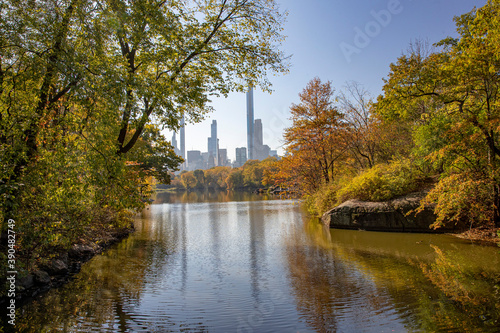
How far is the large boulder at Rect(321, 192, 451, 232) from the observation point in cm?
1341

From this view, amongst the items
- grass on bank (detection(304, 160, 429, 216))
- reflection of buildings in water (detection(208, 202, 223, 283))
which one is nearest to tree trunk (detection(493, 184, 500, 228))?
grass on bank (detection(304, 160, 429, 216))

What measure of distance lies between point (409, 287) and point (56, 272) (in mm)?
10083

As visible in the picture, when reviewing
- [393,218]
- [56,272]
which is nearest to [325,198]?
[393,218]

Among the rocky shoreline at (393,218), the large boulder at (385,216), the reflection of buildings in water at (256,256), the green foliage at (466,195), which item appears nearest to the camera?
the reflection of buildings in water at (256,256)

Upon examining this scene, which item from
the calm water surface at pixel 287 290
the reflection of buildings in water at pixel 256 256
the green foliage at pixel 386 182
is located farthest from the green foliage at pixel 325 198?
the calm water surface at pixel 287 290

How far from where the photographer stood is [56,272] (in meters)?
8.89

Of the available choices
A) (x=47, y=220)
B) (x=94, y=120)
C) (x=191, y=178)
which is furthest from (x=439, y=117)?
(x=191, y=178)

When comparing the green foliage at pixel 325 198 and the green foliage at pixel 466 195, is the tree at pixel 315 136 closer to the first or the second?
the green foliage at pixel 325 198

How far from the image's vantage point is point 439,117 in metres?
13.2

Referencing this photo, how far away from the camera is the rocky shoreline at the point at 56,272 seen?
23.7 ft

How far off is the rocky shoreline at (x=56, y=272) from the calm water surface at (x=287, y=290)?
0.37 meters

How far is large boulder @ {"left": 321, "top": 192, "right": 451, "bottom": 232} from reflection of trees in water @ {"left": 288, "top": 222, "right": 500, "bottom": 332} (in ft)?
9.91

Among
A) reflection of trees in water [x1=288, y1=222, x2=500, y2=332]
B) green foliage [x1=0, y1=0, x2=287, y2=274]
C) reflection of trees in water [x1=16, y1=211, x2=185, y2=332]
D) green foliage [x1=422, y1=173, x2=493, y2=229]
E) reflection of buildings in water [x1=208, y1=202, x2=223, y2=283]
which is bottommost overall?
reflection of buildings in water [x1=208, y1=202, x2=223, y2=283]

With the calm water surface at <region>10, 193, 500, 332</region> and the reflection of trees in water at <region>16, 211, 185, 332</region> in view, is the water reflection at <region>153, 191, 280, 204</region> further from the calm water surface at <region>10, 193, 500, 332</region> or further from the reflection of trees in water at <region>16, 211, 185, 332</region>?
the calm water surface at <region>10, 193, 500, 332</region>
